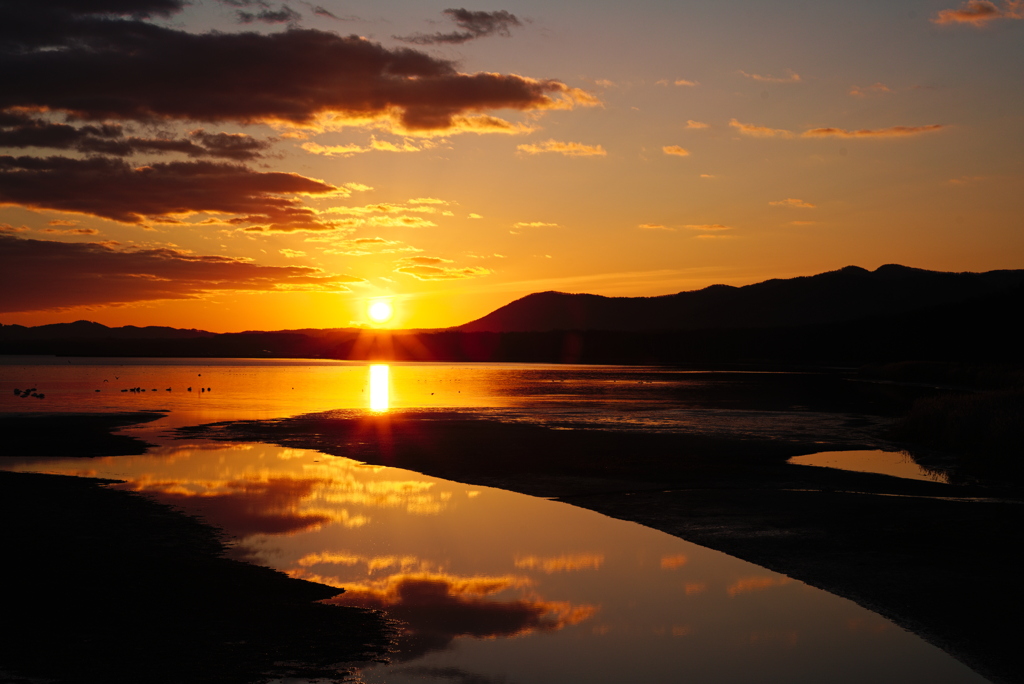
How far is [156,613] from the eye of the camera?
32.9 ft

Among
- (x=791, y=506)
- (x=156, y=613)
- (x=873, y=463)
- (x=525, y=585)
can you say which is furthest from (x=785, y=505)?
(x=156, y=613)

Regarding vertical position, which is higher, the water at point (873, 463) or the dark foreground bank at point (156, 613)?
the dark foreground bank at point (156, 613)

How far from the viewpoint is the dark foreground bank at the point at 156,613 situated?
8312 millimetres

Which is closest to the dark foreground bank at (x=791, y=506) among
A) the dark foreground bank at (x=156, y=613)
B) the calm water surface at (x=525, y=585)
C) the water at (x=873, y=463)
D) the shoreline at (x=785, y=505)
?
the shoreline at (x=785, y=505)

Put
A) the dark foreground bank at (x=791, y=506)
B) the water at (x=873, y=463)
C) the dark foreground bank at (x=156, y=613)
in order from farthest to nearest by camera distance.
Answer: the water at (x=873, y=463)
the dark foreground bank at (x=791, y=506)
the dark foreground bank at (x=156, y=613)

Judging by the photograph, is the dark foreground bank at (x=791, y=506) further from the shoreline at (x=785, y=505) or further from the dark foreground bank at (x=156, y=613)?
the dark foreground bank at (x=156, y=613)

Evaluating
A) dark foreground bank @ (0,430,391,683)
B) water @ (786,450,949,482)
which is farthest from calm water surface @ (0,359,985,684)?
water @ (786,450,949,482)

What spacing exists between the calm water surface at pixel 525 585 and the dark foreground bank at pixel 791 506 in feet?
2.32

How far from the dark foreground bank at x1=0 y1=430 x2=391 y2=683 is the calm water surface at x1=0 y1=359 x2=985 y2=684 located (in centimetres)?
67

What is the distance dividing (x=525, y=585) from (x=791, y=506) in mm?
8059

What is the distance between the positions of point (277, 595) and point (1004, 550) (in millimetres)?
11954

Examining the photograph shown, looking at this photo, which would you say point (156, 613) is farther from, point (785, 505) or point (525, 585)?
point (785, 505)

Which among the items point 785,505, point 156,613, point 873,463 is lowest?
point 873,463

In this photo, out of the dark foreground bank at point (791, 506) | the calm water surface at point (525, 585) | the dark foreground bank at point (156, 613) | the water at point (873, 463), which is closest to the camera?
the dark foreground bank at point (156, 613)
